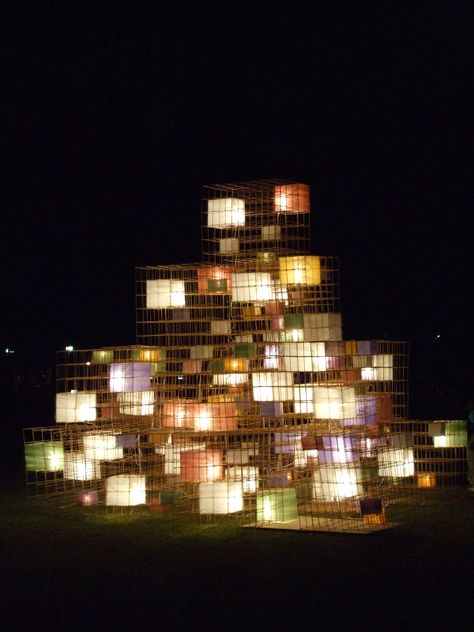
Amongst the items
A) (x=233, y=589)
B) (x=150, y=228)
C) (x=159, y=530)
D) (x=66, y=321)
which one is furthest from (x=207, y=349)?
(x=66, y=321)

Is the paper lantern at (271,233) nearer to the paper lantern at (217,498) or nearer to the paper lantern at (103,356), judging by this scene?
the paper lantern at (103,356)

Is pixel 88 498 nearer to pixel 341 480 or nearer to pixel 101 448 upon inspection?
pixel 101 448

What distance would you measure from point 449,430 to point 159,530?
3.81 meters

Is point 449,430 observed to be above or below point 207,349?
below

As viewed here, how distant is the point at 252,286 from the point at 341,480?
2158 millimetres

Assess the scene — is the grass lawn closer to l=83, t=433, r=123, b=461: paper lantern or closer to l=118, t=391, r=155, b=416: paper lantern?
l=83, t=433, r=123, b=461: paper lantern

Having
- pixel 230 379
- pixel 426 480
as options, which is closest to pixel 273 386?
pixel 230 379

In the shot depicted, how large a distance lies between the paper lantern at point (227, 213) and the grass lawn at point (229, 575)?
3.13m

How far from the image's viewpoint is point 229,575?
7930mm

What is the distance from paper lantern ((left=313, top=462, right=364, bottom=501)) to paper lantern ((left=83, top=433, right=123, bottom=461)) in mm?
2139

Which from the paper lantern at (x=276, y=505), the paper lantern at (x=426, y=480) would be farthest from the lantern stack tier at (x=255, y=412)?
the paper lantern at (x=426, y=480)

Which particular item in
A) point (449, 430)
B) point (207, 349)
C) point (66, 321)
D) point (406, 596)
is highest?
point (66, 321)

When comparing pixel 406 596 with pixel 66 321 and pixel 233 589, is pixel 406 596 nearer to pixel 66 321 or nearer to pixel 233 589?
pixel 233 589

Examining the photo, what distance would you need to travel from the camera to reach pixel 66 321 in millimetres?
28188
